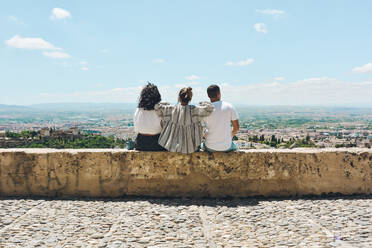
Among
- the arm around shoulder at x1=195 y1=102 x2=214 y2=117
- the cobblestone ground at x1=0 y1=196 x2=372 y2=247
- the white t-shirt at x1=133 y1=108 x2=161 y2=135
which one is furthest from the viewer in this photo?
the white t-shirt at x1=133 y1=108 x2=161 y2=135

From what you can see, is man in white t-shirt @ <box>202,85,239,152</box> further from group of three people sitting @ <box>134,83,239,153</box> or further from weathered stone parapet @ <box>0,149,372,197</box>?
weathered stone parapet @ <box>0,149,372,197</box>

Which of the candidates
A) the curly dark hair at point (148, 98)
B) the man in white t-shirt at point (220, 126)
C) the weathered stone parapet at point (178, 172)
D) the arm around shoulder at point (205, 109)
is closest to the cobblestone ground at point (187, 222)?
the weathered stone parapet at point (178, 172)

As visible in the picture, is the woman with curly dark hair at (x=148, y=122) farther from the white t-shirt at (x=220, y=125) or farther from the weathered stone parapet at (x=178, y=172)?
the white t-shirt at (x=220, y=125)

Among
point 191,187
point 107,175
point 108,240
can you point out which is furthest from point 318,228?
point 107,175

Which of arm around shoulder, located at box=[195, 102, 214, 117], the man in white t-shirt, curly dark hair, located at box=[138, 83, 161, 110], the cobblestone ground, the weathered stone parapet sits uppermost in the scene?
curly dark hair, located at box=[138, 83, 161, 110]

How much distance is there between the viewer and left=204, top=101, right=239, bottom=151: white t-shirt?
4.02 m

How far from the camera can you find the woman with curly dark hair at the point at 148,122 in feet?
13.5

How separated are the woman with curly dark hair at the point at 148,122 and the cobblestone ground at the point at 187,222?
Result: 30.2 inches

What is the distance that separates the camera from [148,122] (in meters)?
4.13

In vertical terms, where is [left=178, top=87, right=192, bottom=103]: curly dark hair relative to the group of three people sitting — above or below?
above

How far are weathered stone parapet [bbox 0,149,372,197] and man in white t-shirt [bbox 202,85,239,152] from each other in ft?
0.42

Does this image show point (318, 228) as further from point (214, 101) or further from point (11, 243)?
point (11, 243)

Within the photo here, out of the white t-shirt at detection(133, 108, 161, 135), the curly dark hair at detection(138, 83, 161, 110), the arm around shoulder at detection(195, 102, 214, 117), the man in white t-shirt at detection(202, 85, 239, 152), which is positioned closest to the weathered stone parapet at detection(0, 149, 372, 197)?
the man in white t-shirt at detection(202, 85, 239, 152)

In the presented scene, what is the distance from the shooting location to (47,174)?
4098mm
